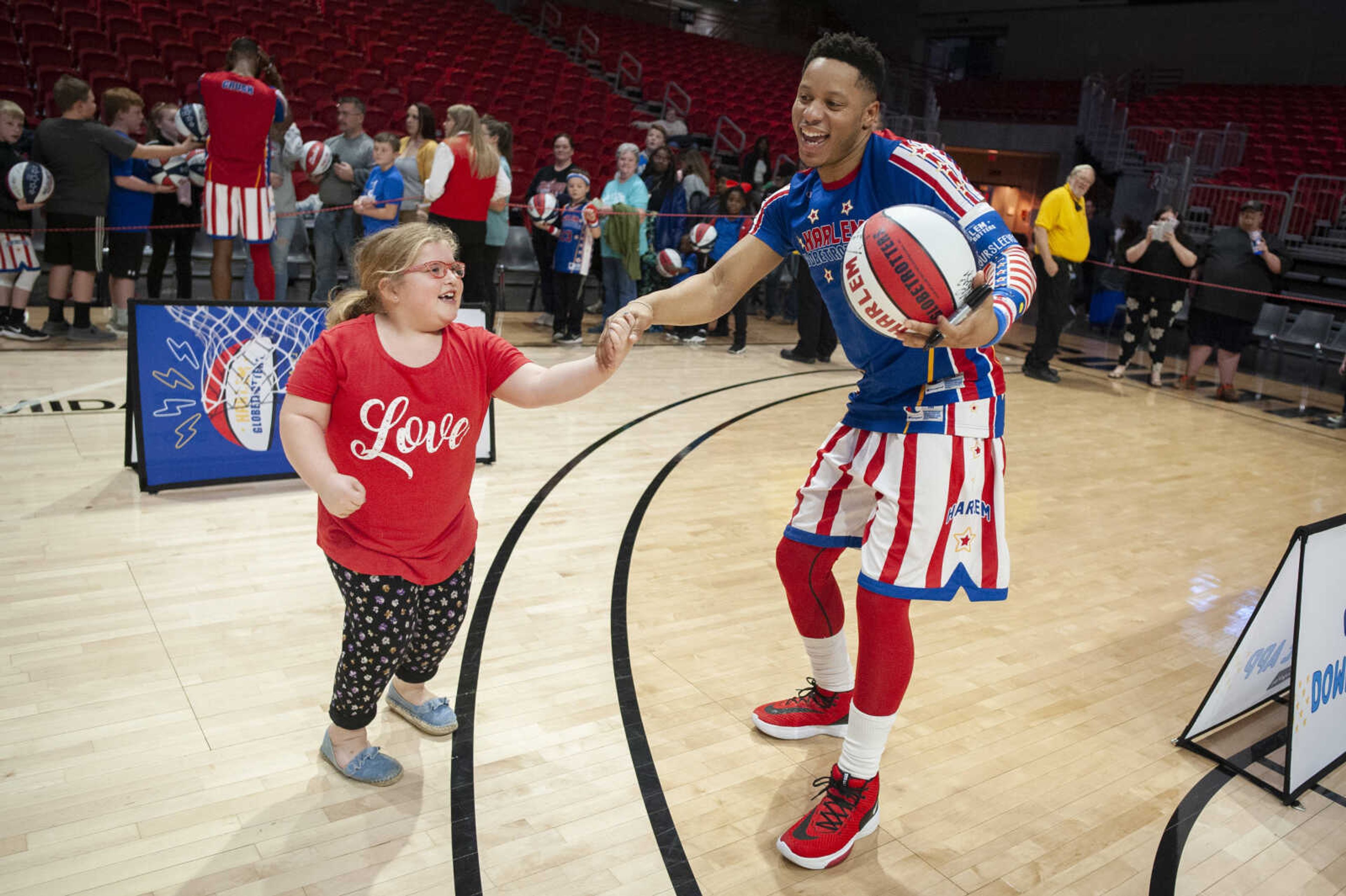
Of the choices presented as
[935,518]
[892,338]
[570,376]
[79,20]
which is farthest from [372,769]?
[79,20]

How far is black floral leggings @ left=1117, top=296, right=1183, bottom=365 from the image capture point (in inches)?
363

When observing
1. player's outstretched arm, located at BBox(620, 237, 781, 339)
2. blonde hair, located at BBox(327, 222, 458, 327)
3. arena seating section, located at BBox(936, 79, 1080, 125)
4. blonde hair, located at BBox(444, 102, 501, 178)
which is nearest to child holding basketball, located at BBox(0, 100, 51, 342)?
blonde hair, located at BBox(444, 102, 501, 178)

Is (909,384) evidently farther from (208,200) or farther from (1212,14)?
(1212,14)

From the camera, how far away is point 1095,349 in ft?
37.3

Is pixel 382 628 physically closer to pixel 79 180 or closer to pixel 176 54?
pixel 79 180

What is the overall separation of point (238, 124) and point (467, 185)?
5.25ft

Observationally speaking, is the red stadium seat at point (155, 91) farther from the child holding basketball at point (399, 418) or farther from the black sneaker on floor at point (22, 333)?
the child holding basketball at point (399, 418)

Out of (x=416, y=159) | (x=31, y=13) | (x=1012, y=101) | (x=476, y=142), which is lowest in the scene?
(x=416, y=159)

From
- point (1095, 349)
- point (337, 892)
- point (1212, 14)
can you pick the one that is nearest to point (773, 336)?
point (1095, 349)

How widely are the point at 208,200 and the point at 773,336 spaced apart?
5891 mm

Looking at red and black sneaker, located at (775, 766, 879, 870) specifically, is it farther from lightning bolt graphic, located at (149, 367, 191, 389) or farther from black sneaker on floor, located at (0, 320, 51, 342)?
black sneaker on floor, located at (0, 320, 51, 342)

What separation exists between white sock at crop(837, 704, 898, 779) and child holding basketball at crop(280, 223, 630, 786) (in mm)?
1066

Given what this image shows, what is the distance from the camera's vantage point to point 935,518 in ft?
7.22

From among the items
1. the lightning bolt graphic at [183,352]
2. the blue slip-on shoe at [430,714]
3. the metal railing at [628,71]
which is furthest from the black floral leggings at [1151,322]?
the metal railing at [628,71]
